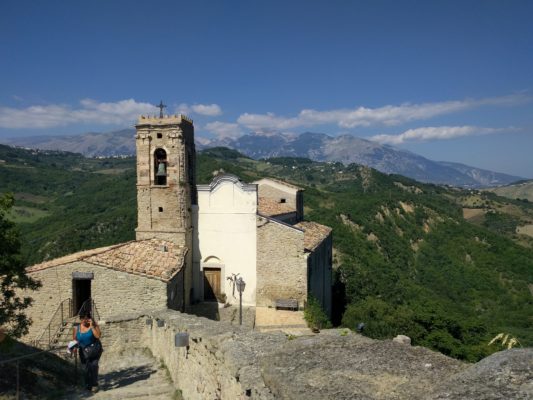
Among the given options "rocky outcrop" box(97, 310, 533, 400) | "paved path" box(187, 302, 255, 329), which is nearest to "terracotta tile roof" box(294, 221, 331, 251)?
"paved path" box(187, 302, 255, 329)

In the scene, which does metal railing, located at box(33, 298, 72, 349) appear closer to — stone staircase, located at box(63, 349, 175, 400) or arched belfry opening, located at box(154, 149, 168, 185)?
stone staircase, located at box(63, 349, 175, 400)

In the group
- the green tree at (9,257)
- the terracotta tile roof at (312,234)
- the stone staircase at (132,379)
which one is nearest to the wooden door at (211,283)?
the terracotta tile roof at (312,234)

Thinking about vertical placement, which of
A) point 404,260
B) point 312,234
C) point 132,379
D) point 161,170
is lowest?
point 404,260

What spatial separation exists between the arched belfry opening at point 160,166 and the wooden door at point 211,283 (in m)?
4.68

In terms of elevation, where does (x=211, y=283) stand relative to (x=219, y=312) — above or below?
above

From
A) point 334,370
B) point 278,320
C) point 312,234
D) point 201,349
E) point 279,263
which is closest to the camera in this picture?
point 334,370

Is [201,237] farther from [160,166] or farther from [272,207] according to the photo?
[272,207]

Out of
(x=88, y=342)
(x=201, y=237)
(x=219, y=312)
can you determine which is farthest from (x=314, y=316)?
(x=88, y=342)

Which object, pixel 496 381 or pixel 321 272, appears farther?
pixel 321 272

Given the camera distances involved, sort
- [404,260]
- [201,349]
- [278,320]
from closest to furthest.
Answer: [201,349] < [278,320] < [404,260]

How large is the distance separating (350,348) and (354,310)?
20.7m

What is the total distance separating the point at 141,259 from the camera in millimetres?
17344

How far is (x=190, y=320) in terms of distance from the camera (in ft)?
38.7

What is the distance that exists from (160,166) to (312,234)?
10039 millimetres
